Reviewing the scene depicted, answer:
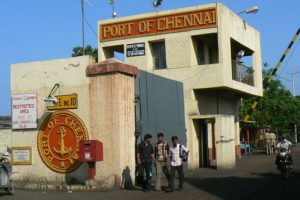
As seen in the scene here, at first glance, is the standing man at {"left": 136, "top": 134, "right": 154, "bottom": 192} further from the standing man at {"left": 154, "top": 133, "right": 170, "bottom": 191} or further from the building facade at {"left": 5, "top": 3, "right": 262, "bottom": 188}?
the building facade at {"left": 5, "top": 3, "right": 262, "bottom": 188}

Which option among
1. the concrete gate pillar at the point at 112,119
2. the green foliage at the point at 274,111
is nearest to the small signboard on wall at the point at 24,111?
the concrete gate pillar at the point at 112,119

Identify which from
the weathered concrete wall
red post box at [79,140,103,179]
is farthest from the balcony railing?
the weathered concrete wall

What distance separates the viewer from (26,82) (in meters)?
18.3

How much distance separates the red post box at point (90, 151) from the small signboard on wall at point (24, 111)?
2.75 m

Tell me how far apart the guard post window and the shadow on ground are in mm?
8073

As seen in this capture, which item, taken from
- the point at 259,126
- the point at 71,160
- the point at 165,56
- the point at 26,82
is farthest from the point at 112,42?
the point at 259,126

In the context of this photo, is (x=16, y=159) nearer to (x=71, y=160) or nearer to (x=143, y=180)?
(x=71, y=160)

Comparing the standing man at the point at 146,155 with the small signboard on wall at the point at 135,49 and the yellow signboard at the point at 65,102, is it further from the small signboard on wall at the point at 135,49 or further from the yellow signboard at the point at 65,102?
the small signboard on wall at the point at 135,49

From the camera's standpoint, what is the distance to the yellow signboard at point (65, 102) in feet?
56.3

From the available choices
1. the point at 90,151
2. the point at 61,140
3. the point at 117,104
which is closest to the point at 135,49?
the point at 61,140

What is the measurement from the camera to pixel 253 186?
16078mm

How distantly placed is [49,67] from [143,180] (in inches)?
203

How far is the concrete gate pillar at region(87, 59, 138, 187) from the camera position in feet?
53.1

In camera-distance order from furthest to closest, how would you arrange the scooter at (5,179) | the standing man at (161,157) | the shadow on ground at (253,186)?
the standing man at (161,157) → the scooter at (5,179) → the shadow on ground at (253,186)
